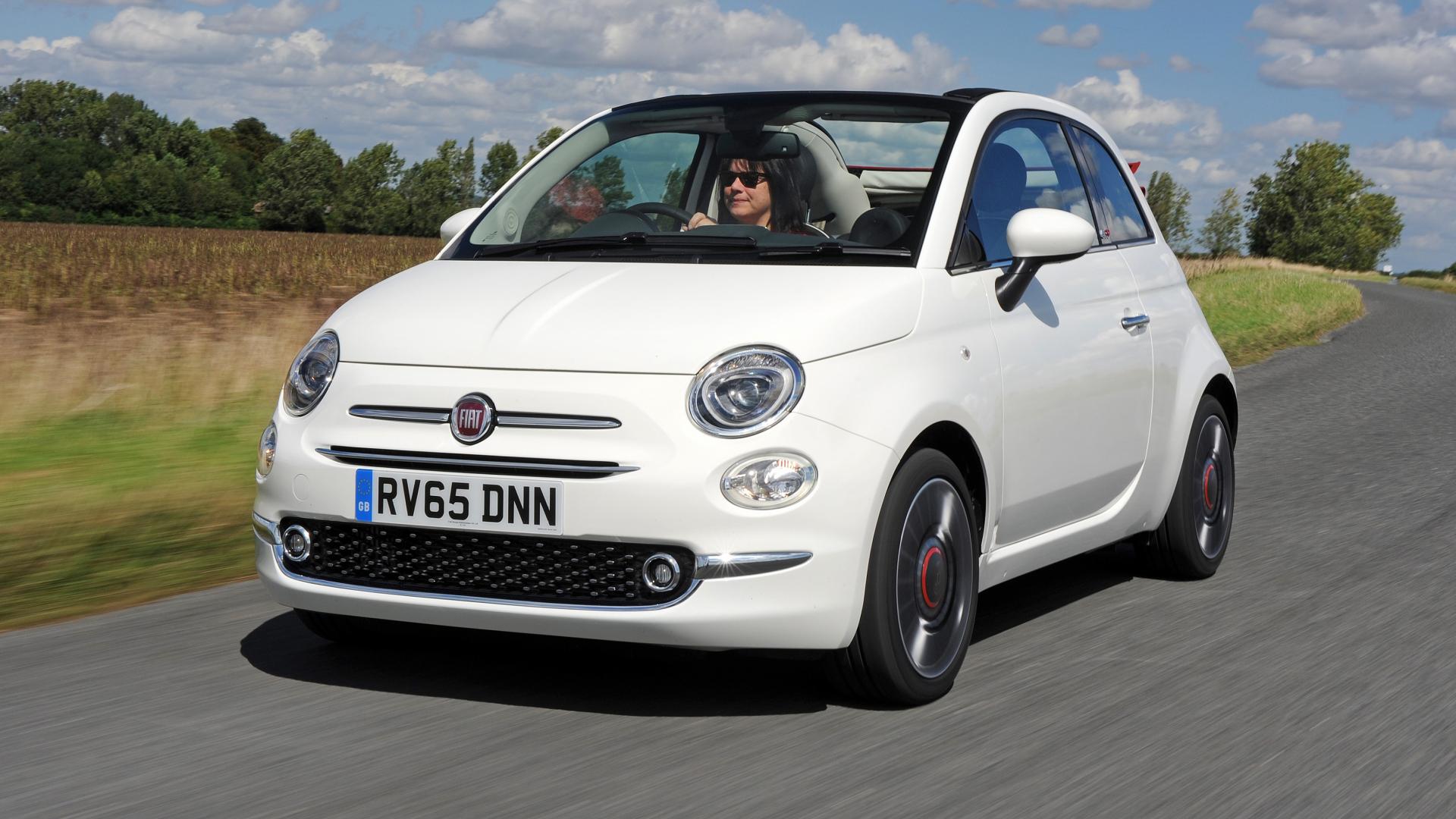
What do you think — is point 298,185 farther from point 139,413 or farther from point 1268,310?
point 139,413

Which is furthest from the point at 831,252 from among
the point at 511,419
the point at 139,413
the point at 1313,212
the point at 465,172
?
the point at 1313,212

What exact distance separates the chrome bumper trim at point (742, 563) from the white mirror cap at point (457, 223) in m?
2.04

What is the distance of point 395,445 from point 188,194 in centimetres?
10972

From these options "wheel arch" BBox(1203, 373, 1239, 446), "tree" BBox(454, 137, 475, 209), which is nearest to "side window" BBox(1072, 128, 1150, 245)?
"wheel arch" BBox(1203, 373, 1239, 446)

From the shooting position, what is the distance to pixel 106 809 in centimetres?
353

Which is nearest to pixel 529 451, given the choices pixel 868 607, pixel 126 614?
pixel 868 607

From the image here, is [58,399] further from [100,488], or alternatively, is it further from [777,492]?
[777,492]

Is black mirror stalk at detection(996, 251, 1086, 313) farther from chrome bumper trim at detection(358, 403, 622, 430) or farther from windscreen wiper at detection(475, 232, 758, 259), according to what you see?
chrome bumper trim at detection(358, 403, 622, 430)

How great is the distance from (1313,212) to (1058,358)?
469 feet

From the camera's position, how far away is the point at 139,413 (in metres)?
10.4

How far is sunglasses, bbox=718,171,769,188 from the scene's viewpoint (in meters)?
5.72

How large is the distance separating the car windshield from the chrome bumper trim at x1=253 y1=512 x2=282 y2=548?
1.18 meters

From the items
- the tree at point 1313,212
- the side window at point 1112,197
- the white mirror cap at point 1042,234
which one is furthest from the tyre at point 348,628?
the tree at point 1313,212

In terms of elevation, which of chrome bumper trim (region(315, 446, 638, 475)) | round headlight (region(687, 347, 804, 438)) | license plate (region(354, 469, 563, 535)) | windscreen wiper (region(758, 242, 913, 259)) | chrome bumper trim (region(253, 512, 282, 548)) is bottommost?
chrome bumper trim (region(253, 512, 282, 548))
